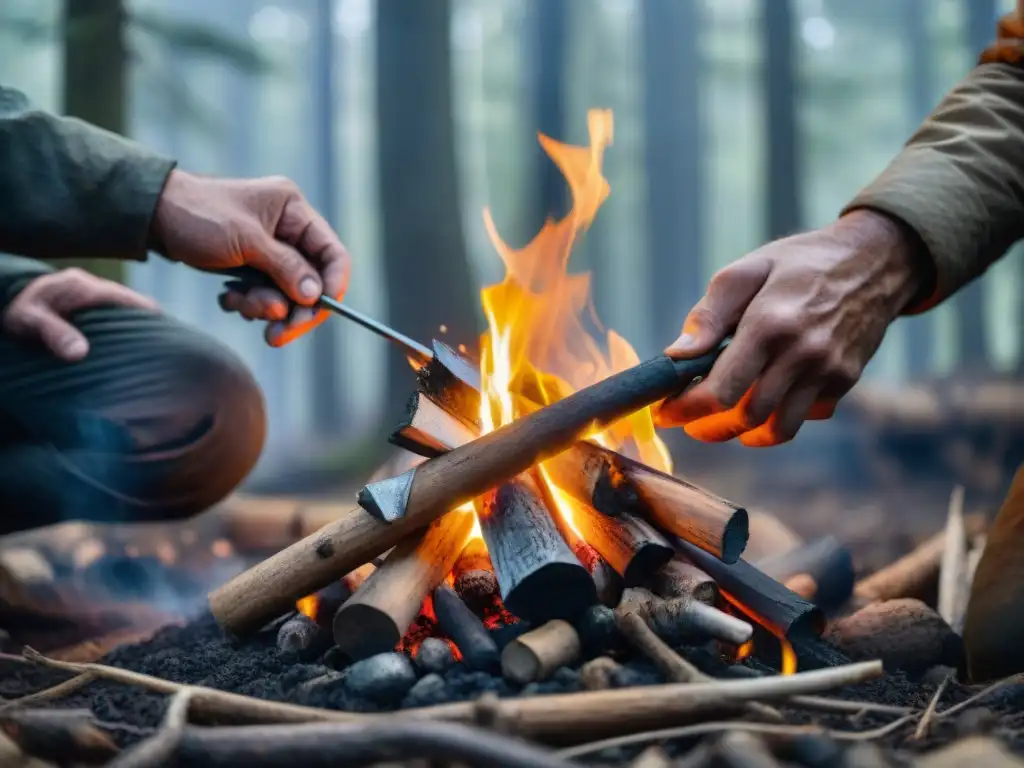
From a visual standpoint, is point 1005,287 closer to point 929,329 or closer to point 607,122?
point 929,329

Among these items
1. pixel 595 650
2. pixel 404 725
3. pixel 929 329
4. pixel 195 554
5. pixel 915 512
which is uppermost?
pixel 404 725

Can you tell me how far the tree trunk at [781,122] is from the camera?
1068cm

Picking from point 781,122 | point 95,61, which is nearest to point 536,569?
point 95,61

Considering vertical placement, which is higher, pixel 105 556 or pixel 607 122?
pixel 607 122

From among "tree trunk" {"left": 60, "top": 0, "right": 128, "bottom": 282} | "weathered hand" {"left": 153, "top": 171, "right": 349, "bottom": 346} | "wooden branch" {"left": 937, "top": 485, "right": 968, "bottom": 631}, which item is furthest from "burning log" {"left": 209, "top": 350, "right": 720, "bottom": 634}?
"tree trunk" {"left": 60, "top": 0, "right": 128, "bottom": 282}

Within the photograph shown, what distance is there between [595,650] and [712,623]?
0.80 feet

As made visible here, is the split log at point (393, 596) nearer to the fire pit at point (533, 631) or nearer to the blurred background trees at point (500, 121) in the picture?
the fire pit at point (533, 631)

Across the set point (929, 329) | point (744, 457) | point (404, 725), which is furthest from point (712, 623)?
point (929, 329)

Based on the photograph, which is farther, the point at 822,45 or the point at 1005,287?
the point at 1005,287

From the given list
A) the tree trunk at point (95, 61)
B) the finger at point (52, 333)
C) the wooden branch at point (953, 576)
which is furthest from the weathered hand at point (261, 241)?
the tree trunk at point (95, 61)

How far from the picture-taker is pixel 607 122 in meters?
2.63

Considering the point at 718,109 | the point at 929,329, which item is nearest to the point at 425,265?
the point at 929,329

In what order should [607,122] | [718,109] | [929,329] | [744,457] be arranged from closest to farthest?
[607,122] < [744,457] < [929,329] < [718,109]

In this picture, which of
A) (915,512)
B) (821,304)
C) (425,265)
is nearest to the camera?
(821,304)
